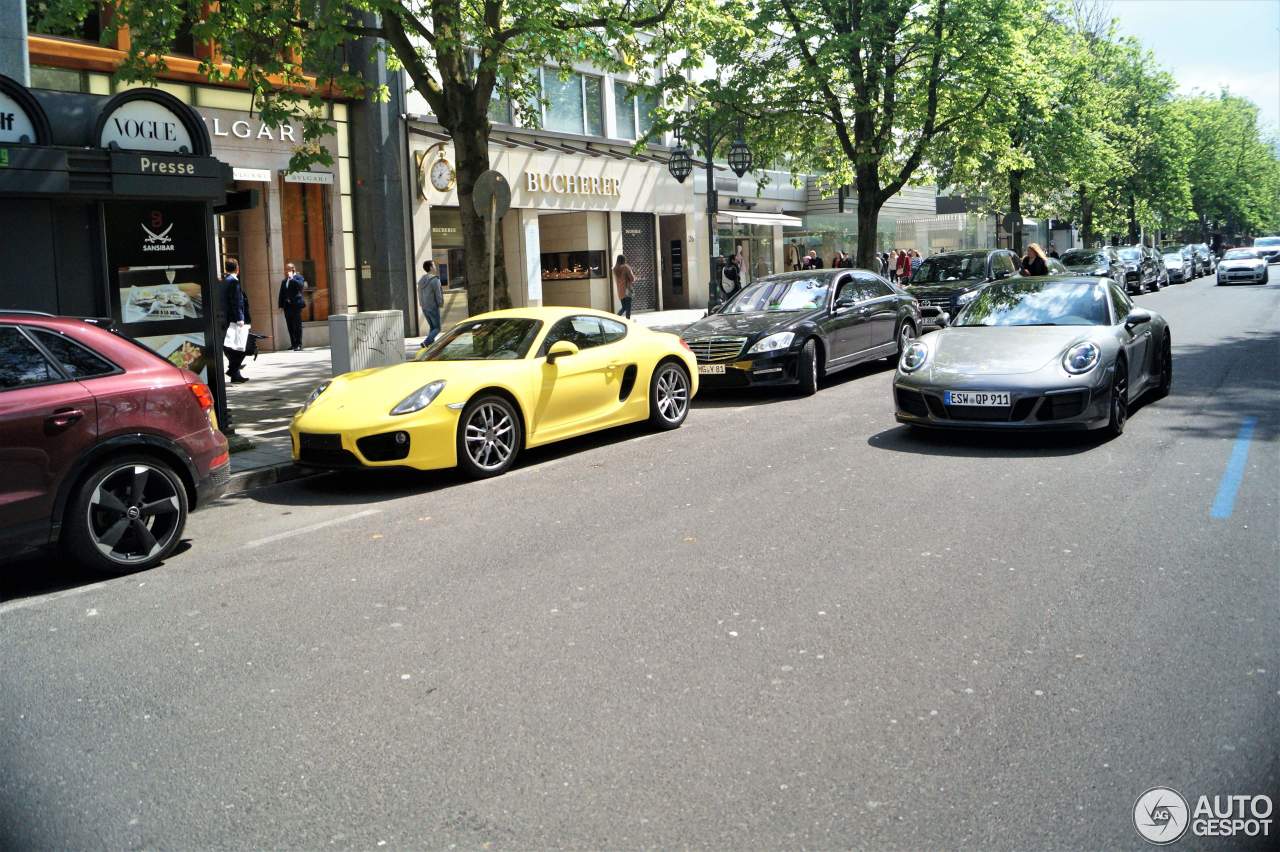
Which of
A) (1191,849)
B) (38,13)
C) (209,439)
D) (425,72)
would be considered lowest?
(1191,849)

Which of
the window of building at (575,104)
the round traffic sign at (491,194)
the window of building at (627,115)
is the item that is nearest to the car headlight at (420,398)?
the round traffic sign at (491,194)

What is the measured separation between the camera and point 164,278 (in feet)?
33.2

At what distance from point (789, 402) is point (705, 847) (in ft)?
32.8

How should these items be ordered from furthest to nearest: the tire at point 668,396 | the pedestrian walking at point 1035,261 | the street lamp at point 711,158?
the street lamp at point 711,158 < the pedestrian walking at point 1035,261 < the tire at point 668,396

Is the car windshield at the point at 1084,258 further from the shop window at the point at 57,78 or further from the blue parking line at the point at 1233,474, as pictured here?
the shop window at the point at 57,78

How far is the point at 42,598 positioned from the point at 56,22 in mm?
10349

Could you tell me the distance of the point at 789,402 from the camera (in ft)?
42.2

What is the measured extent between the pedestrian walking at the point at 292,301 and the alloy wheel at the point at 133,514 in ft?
52.5

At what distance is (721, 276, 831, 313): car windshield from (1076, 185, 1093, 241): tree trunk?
39.9 meters

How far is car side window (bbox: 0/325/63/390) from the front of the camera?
Result: 5.98 meters

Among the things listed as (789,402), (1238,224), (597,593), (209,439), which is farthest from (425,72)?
(1238,224)

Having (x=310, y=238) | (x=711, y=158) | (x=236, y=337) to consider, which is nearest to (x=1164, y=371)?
(x=236, y=337)

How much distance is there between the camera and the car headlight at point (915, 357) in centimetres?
973

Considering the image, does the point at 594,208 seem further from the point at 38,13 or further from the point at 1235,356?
the point at 1235,356
